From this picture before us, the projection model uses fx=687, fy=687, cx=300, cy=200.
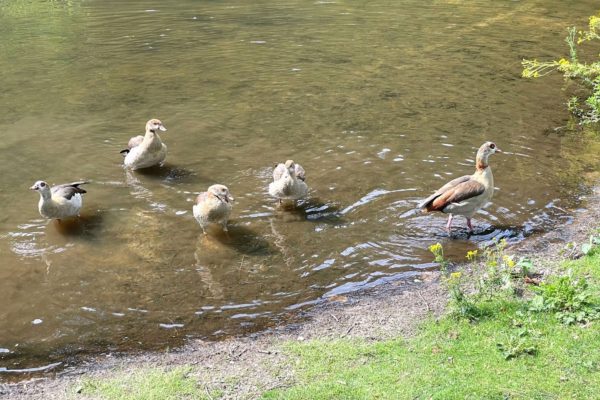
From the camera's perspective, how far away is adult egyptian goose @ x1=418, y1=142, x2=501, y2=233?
10023 millimetres

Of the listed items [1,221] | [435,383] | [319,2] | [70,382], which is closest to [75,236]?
[1,221]

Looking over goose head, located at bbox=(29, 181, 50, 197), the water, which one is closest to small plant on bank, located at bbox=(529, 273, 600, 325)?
the water

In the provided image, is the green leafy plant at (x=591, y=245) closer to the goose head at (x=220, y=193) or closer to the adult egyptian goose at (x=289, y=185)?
the adult egyptian goose at (x=289, y=185)

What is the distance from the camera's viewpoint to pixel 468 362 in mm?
6719

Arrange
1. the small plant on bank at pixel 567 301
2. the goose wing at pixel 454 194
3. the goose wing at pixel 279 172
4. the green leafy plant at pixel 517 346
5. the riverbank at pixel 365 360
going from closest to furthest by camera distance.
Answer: the riverbank at pixel 365 360 < the green leafy plant at pixel 517 346 < the small plant on bank at pixel 567 301 < the goose wing at pixel 454 194 < the goose wing at pixel 279 172

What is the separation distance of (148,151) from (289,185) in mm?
3272

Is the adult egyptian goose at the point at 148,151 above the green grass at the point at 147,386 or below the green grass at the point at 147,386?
above

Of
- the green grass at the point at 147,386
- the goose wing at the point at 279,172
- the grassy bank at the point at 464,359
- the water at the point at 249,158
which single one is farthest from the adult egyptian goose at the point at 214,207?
the green grass at the point at 147,386

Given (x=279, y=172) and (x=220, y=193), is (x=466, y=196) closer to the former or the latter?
(x=279, y=172)

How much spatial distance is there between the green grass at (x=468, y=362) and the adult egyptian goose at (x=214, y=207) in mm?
3293

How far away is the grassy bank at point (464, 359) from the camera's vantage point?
20.9 ft

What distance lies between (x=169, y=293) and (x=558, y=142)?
28.3 ft

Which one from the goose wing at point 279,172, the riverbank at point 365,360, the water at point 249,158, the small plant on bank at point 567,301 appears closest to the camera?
the riverbank at point 365,360

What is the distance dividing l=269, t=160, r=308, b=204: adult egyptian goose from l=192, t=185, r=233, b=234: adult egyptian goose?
983 millimetres
